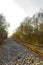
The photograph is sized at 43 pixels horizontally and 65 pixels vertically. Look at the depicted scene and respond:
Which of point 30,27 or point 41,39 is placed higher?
point 30,27

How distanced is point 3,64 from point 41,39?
2727 cm

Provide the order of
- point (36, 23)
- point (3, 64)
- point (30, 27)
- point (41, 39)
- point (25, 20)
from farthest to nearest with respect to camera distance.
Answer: point (25, 20)
point (30, 27)
point (36, 23)
point (41, 39)
point (3, 64)

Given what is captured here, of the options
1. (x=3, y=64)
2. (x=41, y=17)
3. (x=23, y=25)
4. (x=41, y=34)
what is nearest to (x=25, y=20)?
Answer: (x=23, y=25)

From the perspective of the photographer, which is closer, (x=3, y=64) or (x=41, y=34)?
(x=3, y=64)

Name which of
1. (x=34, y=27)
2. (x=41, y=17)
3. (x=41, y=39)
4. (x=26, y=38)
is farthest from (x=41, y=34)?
(x=26, y=38)

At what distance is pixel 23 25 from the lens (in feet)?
186

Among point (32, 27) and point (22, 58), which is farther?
point (32, 27)

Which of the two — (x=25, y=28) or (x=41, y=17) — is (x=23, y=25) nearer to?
(x=25, y=28)

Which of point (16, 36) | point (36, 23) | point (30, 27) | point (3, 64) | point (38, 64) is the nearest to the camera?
point (38, 64)

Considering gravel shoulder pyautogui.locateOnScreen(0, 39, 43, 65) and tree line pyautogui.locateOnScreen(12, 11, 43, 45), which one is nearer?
gravel shoulder pyautogui.locateOnScreen(0, 39, 43, 65)

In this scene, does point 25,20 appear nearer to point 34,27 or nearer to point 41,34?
point 34,27

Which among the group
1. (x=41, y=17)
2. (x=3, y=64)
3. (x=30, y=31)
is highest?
(x=41, y=17)

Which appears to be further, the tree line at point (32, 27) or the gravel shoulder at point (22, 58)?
the tree line at point (32, 27)

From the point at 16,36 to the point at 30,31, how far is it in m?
19.0
